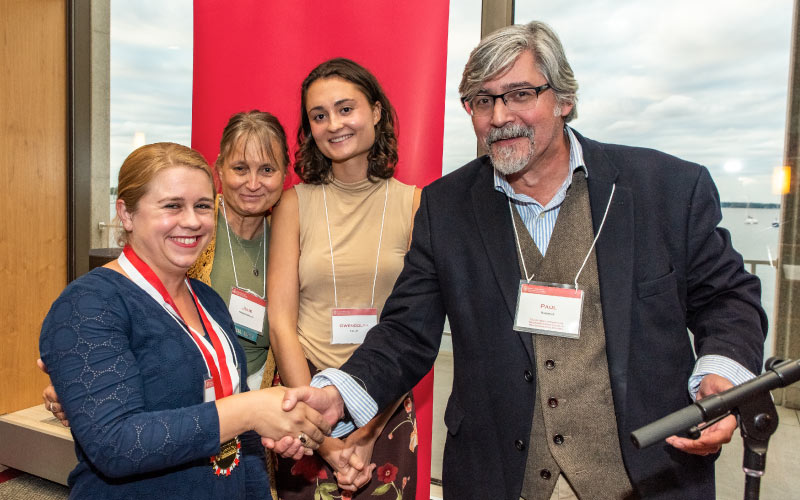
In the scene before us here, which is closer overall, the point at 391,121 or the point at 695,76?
the point at 391,121

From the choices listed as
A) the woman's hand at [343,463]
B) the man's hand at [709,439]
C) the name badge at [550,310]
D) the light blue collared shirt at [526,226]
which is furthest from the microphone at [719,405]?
the woman's hand at [343,463]

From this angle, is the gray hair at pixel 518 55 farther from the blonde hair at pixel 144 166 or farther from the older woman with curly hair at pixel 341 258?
the blonde hair at pixel 144 166

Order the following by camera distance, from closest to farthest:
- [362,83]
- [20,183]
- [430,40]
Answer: [362,83] < [430,40] < [20,183]

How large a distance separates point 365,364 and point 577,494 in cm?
60

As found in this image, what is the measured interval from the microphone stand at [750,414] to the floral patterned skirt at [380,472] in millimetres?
1102

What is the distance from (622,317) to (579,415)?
0.81 ft

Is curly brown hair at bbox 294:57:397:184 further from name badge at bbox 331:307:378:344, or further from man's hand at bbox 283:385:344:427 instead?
man's hand at bbox 283:385:344:427

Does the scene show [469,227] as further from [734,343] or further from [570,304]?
[734,343]

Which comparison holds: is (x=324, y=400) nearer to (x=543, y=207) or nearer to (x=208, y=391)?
(x=208, y=391)

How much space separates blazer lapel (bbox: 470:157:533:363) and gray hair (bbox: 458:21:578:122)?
26 cm

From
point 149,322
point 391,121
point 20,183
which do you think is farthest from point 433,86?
point 20,183

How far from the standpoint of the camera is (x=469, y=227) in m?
1.50

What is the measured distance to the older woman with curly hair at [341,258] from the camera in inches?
71.8

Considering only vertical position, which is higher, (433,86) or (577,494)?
(433,86)
